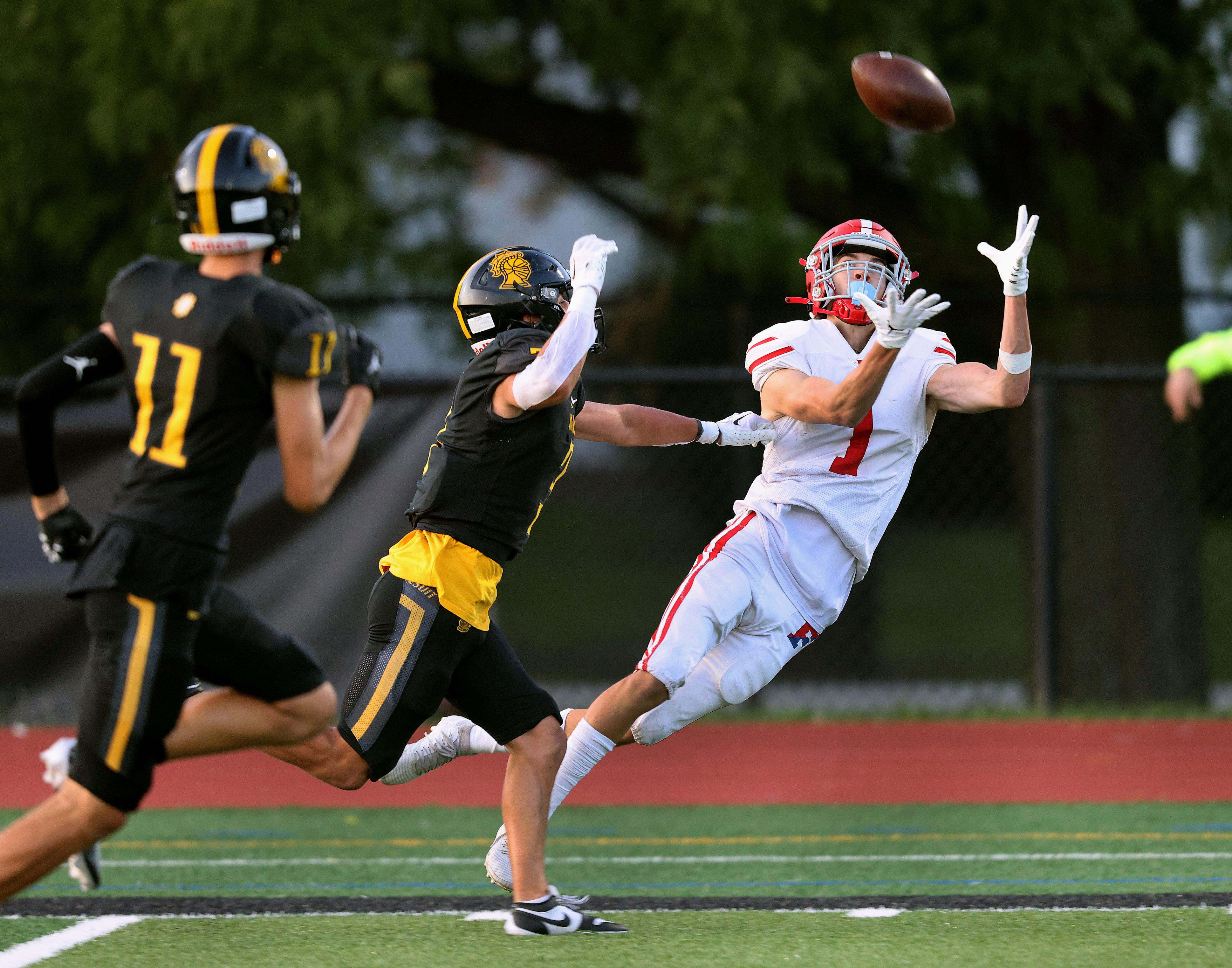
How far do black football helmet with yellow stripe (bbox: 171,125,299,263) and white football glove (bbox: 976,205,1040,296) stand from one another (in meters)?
2.09

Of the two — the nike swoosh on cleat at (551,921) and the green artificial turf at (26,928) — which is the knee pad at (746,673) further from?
the green artificial turf at (26,928)

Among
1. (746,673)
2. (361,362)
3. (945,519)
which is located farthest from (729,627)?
(945,519)

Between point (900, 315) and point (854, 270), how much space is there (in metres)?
0.60

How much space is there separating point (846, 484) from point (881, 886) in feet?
4.36

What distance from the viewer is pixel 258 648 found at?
352 cm

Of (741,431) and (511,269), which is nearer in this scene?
(511,269)

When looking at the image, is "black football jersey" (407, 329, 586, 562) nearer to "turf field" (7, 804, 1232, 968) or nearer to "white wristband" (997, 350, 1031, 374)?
"turf field" (7, 804, 1232, 968)

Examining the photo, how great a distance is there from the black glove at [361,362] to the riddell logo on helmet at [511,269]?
0.93 metres

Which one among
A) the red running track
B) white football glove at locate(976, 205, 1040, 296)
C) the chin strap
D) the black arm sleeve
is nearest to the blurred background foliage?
the red running track

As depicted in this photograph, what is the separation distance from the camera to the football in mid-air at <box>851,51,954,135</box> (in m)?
5.04

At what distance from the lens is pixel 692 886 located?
501cm

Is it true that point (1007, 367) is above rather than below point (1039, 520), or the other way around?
above

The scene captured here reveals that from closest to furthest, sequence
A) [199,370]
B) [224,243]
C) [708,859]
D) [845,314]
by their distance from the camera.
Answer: [199,370] → [224,243] → [845,314] → [708,859]

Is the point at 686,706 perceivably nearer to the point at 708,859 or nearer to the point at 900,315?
the point at 708,859
